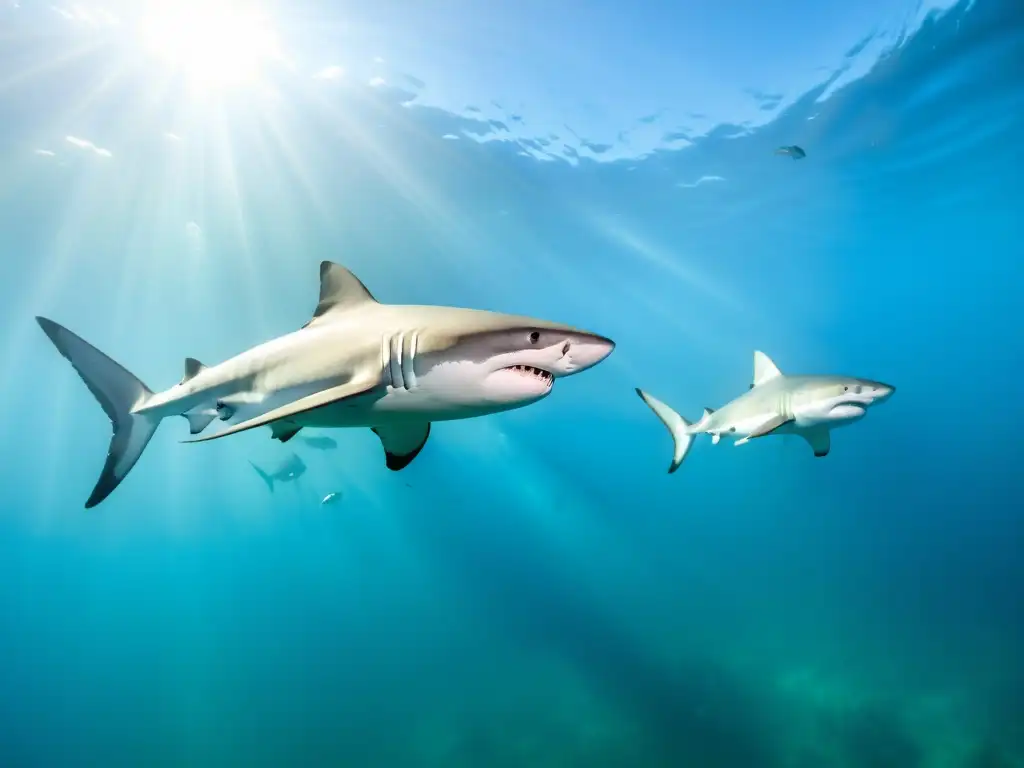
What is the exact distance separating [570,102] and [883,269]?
40172mm

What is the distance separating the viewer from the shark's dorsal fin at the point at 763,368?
7949mm

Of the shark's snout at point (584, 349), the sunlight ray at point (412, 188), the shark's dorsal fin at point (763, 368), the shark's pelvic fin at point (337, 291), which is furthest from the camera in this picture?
the sunlight ray at point (412, 188)

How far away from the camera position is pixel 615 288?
129 feet

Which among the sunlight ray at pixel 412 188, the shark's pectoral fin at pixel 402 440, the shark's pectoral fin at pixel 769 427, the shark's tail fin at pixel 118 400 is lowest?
the shark's tail fin at pixel 118 400

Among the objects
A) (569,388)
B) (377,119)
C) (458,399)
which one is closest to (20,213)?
(377,119)

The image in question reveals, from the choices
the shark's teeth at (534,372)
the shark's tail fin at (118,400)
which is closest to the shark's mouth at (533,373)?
the shark's teeth at (534,372)

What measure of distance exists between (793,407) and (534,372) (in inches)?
215

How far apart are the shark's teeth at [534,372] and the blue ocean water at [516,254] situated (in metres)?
12.8

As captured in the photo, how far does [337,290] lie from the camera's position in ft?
12.8

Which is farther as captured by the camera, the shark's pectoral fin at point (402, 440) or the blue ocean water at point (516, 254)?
the blue ocean water at point (516, 254)

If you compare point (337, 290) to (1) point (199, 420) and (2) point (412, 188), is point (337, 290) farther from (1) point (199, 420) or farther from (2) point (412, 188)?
(2) point (412, 188)

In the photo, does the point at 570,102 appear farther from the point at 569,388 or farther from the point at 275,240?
the point at 569,388

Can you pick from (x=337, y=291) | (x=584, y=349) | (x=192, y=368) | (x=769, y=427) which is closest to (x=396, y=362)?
(x=584, y=349)

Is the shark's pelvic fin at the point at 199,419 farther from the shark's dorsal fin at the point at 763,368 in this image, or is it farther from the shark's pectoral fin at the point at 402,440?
the shark's dorsal fin at the point at 763,368
